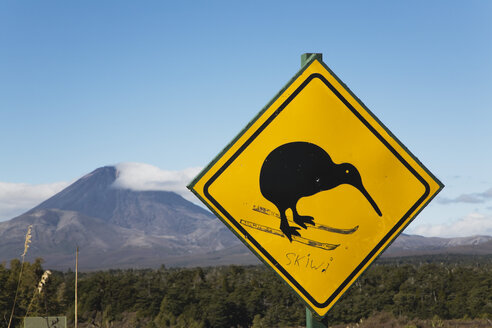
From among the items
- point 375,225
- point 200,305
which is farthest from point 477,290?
point 375,225

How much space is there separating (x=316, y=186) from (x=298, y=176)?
13 centimetres

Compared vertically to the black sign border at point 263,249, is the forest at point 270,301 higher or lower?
lower

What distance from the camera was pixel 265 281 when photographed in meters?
57.0

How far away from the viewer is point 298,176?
322cm

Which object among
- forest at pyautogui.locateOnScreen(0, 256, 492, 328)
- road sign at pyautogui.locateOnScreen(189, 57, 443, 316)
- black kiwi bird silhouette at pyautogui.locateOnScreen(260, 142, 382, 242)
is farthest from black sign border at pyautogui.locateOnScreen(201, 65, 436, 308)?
forest at pyautogui.locateOnScreen(0, 256, 492, 328)

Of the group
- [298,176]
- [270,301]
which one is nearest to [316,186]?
[298,176]

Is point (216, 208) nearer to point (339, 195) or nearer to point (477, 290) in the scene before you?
point (339, 195)

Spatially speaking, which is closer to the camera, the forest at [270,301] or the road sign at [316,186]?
the road sign at [316,186]

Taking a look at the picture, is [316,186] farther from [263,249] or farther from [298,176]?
[263,249]

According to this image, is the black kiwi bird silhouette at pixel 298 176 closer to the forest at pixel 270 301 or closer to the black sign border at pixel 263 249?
the black sign border at pixel 263 249

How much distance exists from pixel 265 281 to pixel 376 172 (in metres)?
55.4

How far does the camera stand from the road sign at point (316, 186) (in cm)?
311

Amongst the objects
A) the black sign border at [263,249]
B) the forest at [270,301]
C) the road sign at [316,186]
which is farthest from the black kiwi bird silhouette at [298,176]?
the forest at [270,301]

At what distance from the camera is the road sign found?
3109 millimetres
